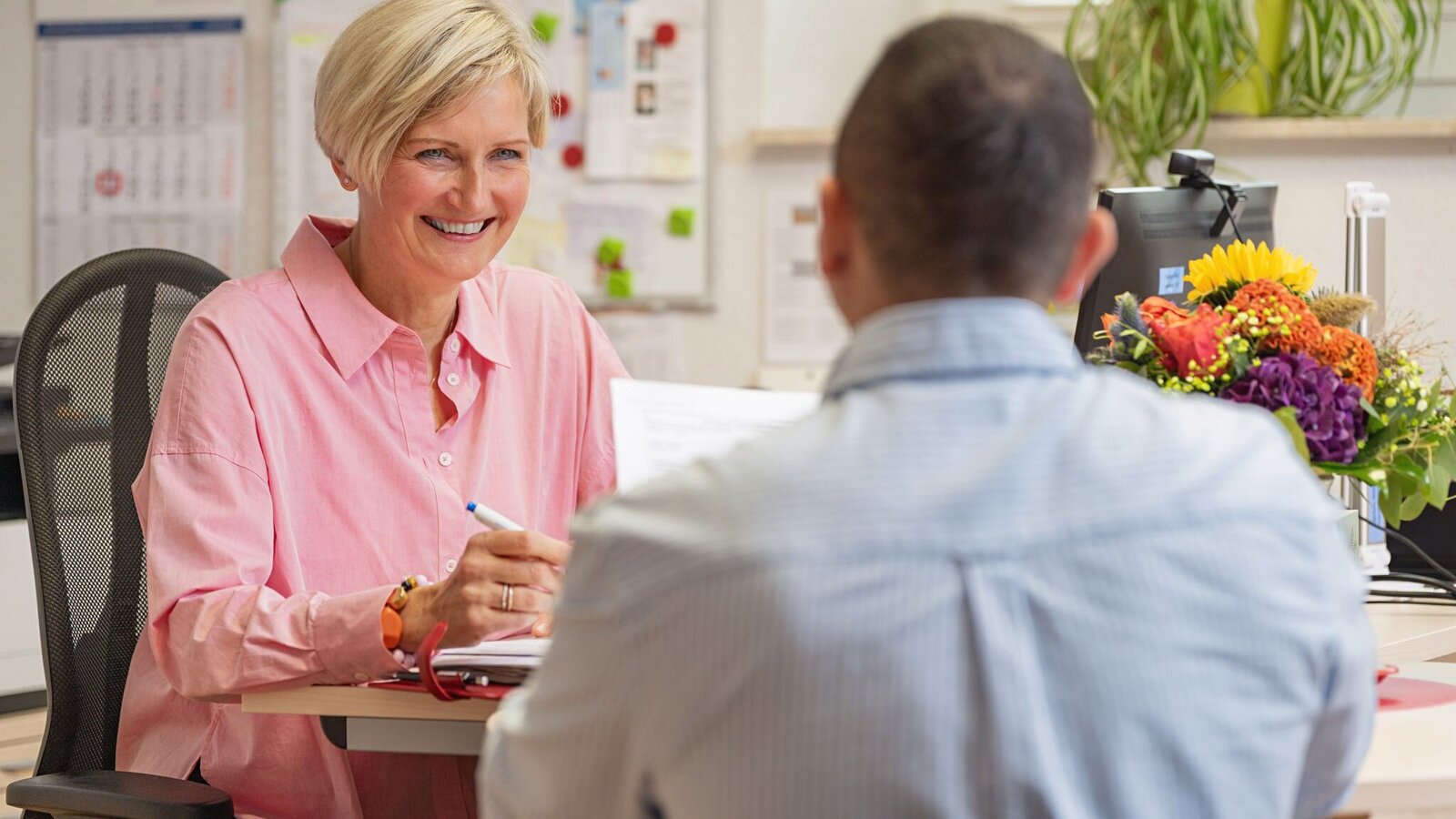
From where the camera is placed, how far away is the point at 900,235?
2.27 ft

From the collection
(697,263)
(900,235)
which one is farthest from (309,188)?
(900,235)

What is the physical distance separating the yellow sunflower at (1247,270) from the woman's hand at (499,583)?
0.65m

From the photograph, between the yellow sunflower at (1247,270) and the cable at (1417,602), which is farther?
the cable at (1417,602)

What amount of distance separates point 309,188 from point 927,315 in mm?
3483

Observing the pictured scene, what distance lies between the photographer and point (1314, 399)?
127 cm

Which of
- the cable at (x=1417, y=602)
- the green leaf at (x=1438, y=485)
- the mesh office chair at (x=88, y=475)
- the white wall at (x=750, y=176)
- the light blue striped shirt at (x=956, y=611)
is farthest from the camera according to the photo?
the white wall at (x=750, y=176)

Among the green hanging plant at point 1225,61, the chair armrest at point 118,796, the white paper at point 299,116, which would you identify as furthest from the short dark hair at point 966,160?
the white paper at point 299,116

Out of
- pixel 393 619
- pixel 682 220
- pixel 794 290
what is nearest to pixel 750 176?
pixel 682 220

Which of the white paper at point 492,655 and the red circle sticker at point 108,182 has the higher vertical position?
the red circle sticker at point 108,182

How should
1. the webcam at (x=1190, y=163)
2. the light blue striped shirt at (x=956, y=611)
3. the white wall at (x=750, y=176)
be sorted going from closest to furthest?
the light blue striped shirt at (x=956, y=611) → the webcam at (x=1190, y=163) → the white wall at (x=750, y=176)

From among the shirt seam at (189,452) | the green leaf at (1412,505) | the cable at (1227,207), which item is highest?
the cable at (1227,207)

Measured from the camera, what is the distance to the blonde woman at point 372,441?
1275 mm

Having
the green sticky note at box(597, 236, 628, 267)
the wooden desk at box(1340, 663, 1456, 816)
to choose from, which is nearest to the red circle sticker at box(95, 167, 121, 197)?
the green sticky note at box(597, 236, 628, 267)

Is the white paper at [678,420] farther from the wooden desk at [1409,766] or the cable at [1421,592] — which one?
the cable at [1421,592]
